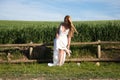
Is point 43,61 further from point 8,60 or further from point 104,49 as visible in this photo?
point 104,49

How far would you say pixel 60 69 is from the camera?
14.8 meters

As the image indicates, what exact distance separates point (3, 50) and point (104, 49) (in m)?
5.07

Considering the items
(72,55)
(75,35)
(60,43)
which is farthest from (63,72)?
(75,35)

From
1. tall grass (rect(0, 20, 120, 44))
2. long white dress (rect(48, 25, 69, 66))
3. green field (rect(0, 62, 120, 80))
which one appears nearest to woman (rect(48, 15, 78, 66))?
long white dress (rect(48, 25, 69, 66))

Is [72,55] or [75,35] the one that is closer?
[72,55]

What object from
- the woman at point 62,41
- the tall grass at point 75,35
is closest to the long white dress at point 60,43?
the woman at point 62,41

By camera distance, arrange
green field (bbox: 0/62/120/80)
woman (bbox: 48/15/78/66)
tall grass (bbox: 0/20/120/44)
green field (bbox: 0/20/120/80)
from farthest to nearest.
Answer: tall grass (bbox: 0/20/120/44)
woman (bbox: 48/15/78/66)
green field (bbox: 0/20/120/80)
green field (bbox: 0/62/120/80)

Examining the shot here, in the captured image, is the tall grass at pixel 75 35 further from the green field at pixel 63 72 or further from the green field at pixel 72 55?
the green field at pixel 63 72

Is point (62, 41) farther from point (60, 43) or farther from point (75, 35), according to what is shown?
point (75, 35)

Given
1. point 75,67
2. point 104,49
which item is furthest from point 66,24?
point 104,49

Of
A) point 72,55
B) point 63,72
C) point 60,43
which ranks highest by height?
point 60,43

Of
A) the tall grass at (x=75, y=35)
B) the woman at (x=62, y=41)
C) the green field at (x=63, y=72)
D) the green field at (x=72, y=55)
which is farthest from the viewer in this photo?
the tall grass at (x=75, y=35)

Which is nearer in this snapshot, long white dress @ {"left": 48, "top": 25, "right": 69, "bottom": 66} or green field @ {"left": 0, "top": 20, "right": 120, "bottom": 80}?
green field @ {"left": 0, "top": 20, "right": 120, "bottom": 80}

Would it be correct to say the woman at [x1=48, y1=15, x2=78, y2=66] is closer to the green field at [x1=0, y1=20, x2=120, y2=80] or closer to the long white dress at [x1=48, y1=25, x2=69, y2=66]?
the long white dress at [x1=48, y1=25, x2=69, y2=66]
